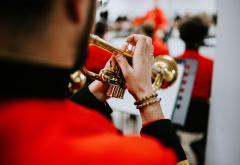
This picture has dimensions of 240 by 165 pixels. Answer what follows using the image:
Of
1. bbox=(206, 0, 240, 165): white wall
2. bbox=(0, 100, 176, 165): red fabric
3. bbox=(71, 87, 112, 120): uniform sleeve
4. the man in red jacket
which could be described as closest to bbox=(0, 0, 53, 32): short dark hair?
the man in red jacket

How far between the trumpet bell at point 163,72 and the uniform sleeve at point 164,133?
62 centimetres

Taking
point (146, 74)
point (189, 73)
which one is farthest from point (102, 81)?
point (189, 73)

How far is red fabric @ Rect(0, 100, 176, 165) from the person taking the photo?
0.44 metres

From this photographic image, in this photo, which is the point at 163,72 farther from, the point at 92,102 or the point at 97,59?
the point at 92,102

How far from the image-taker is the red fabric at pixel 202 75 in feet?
8.18

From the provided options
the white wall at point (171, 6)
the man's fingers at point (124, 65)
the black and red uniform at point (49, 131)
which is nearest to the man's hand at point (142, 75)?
the man's fingers at point (124, 65)

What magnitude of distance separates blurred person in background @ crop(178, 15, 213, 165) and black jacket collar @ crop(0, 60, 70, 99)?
207cm

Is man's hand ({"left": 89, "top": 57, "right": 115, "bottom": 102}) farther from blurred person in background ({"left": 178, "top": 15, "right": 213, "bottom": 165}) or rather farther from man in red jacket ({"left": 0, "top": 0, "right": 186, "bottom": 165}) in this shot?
blurred person in background ({"left": 178, "top": 15, "right": 213, "bottom": 165})

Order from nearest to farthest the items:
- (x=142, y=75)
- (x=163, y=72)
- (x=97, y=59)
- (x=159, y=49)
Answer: (x=142, y=75) < (x=97, y=59) < (x=163, y=72) < (x=159, y=49)

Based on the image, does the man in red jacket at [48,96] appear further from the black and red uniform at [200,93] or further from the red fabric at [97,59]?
the black and red uniform at [200,93]

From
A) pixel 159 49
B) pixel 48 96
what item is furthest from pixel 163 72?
pixel 48 96

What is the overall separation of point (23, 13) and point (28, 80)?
0.30 ft

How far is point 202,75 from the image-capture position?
2.51 meters

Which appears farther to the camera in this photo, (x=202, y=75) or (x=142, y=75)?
(x=202, y=75)
